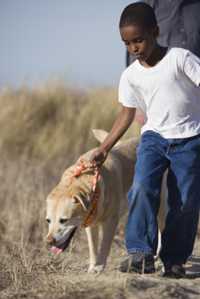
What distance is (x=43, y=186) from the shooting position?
9758 mm

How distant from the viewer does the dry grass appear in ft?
15.0

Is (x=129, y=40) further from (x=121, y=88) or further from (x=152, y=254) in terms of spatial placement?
(x=152, y=254)

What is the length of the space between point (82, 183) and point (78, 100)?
9.24 meters

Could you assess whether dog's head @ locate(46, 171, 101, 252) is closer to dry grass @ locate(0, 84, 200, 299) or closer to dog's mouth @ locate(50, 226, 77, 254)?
dog's mouth @ locate(50, 226, 77, 254)

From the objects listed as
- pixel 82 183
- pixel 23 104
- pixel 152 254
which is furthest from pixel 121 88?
pixel 23 104

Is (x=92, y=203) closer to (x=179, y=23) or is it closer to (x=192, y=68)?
(x=192, y=68)

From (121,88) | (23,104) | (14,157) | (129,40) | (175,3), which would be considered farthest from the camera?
(23,104)

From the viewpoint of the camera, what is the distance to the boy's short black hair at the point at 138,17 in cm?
504

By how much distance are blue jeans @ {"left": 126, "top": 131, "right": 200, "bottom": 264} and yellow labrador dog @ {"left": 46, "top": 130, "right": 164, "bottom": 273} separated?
16.0 inches

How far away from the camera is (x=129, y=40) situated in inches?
199

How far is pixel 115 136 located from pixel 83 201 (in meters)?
0.50

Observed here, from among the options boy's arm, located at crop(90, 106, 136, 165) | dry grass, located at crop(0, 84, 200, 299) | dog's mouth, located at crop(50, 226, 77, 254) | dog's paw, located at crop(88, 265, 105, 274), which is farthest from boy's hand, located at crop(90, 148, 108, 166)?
dog's paw, located at crop(88, 265, 105, 274)

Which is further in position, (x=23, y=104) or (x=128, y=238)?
(x=23, y=104)

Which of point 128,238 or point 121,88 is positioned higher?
point 121,88
